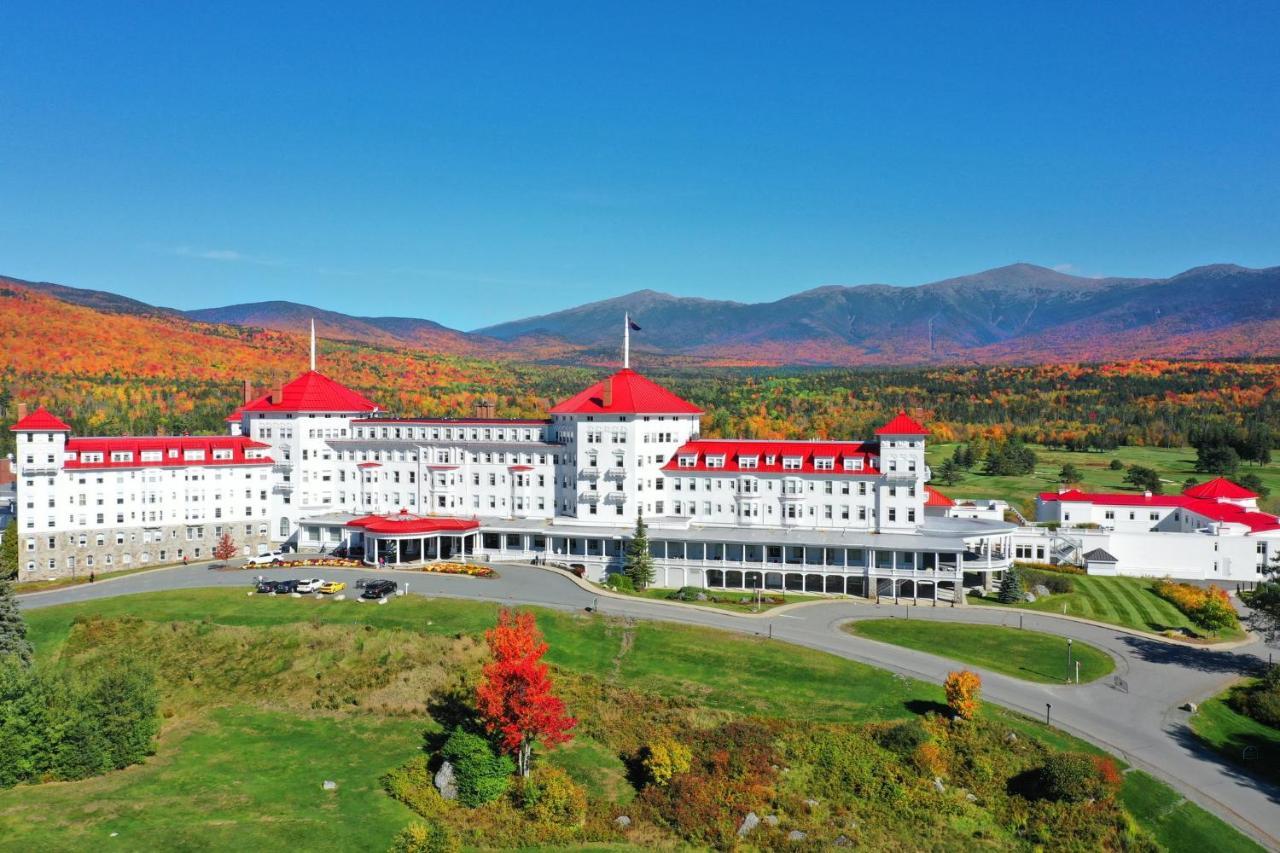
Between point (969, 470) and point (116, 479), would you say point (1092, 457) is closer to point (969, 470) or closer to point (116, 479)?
point (969, 470)

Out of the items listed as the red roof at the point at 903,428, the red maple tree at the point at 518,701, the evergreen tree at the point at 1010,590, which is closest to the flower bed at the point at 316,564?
the red maple tree at the point at 518,701

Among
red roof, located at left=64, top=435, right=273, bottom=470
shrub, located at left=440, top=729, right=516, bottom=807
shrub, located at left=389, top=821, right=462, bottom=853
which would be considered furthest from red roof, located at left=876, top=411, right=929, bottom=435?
red roof, located at left=64, top=435, right=273, bottom=470

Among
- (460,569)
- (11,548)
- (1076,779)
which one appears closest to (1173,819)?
(1076,779)

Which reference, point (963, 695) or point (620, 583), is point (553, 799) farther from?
point (620, 583)

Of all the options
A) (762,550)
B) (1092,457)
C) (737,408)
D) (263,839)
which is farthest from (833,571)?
(737,408)

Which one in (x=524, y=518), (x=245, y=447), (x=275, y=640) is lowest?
(x=275, y=640)

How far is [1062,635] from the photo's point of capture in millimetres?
55469

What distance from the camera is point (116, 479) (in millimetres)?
69562

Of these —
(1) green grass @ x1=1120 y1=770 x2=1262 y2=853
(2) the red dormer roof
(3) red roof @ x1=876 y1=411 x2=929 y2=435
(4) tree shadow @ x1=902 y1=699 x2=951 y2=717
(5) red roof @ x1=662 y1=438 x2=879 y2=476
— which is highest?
(3) red roof @ x1=876 y1=411 x2=929 y2=435

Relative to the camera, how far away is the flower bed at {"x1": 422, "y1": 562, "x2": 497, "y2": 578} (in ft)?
218

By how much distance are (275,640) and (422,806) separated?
64.0ft

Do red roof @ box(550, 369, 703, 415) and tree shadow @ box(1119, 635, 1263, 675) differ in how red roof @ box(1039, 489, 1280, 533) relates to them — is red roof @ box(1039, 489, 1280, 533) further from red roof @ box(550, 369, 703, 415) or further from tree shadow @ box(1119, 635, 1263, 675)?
red roof @ box(550, 369, 703, 415)

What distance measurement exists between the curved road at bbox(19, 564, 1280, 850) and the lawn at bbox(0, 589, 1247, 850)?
1.87 meters

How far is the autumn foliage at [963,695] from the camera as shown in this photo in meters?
42.2
